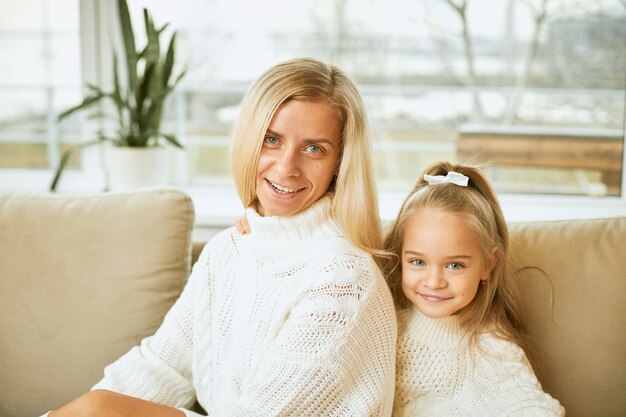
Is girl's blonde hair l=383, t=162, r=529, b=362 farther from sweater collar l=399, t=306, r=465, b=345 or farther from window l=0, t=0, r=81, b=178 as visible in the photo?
window l=0, t=0, r=81, b=178

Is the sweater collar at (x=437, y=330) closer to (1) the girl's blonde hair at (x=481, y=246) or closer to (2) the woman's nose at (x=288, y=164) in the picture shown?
(1) the girl's blonde hair at (x=481, y=246)

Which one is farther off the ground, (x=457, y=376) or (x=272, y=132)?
(x=272, y=132)

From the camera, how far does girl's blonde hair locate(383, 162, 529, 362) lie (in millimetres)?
1507

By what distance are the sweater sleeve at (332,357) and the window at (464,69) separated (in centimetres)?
142

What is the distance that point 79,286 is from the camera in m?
1.81

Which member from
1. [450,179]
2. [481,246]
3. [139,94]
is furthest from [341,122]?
[139,94]

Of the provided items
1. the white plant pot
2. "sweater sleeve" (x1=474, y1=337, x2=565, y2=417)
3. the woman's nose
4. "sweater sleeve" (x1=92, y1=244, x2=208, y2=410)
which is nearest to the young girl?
"sweater sleeve" (x1=474, y1=337, x2=565, y2=417)

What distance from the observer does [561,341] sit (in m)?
1.62

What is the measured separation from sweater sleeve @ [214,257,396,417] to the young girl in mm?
128

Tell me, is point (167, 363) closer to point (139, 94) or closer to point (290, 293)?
point (290, 293)

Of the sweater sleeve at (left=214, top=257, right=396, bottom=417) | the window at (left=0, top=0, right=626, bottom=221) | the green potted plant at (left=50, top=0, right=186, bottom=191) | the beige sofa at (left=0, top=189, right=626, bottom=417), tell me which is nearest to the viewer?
the sweater sleeve at (left=214, top=257, right=396, bottom=417)

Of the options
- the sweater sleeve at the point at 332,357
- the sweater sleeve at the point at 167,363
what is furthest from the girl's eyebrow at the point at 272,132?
the sweater sleeve at the point at 167,363

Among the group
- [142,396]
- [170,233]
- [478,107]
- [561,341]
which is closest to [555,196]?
[478,107]

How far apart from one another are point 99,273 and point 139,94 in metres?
0.85
